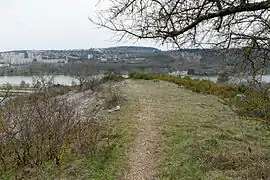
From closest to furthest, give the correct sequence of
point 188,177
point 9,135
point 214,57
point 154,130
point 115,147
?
point 214,57
point 188,177
point 9,135
point 115,147
point 154,130

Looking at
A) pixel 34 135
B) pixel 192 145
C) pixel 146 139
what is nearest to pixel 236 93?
pixel 192 145

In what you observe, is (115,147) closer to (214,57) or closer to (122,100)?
(214,57)

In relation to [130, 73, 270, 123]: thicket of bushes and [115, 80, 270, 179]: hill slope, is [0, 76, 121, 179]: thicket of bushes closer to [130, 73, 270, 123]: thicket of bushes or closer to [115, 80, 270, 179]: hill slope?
[115, 80, 270, 179]: hill slope

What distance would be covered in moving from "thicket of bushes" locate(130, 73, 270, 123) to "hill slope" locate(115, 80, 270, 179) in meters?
0.73

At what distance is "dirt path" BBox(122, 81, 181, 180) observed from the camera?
606cm

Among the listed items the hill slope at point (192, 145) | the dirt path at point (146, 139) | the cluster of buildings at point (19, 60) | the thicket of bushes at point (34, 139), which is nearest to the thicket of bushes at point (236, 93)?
the hill slope at point (192, 145)

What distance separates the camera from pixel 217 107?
13.9 metres

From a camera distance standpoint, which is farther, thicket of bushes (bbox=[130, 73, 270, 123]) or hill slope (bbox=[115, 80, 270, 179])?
hill slope (bbox=[115, 80, 270, 179])

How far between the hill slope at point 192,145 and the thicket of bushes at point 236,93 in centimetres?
73

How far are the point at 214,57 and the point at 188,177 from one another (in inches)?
84.1

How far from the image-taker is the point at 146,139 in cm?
814

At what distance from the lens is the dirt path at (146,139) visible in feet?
19.9

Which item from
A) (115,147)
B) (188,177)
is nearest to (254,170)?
(188,177)

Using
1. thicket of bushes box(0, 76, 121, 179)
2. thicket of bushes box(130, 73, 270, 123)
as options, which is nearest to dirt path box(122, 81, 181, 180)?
thicket of bushes box(0, 76, 121, 179)
